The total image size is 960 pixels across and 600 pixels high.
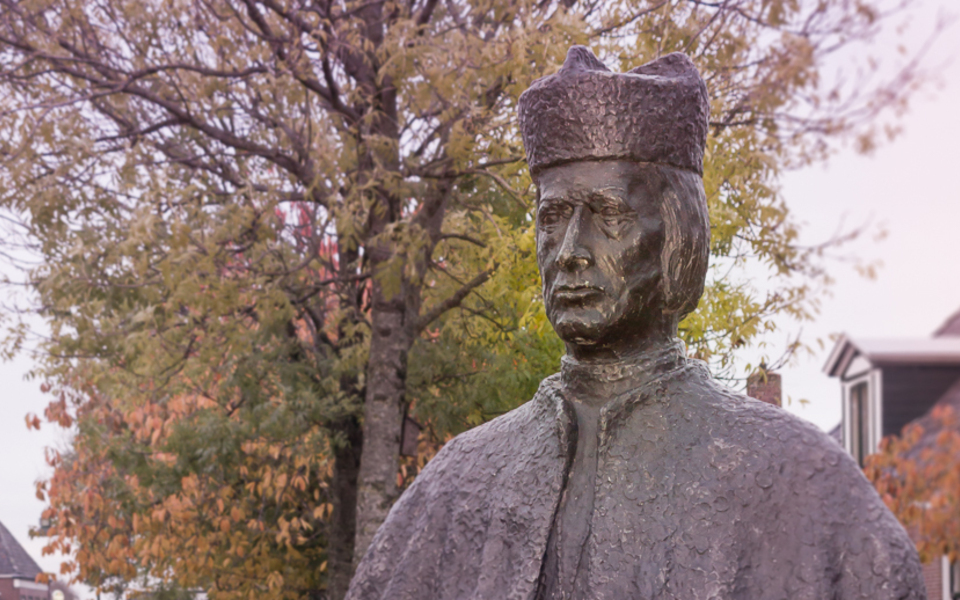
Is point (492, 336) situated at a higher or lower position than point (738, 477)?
higher

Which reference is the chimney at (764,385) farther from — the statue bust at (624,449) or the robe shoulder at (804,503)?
the robe shoulder at (804,503)

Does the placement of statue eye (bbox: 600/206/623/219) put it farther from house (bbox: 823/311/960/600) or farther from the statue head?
house (bbox: 823/311/960/600)

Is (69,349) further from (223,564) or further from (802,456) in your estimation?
(802,456)

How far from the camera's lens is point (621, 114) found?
97.4 inches

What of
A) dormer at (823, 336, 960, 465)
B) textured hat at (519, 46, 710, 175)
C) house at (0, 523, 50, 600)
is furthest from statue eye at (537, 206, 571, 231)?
house at (0, 523, 50, 600)

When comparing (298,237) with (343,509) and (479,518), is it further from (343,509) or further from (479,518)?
(479,518)

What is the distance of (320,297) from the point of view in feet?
39.9

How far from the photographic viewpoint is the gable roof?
20.6 inches

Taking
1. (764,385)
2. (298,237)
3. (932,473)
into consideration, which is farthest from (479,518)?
(298,237)

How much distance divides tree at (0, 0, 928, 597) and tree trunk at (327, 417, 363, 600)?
3 centimetres

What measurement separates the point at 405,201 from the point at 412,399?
216cm

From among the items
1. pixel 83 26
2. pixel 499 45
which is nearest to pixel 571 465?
pixel 499 45

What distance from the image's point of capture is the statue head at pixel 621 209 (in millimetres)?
2441

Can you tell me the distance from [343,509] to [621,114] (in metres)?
10.7
